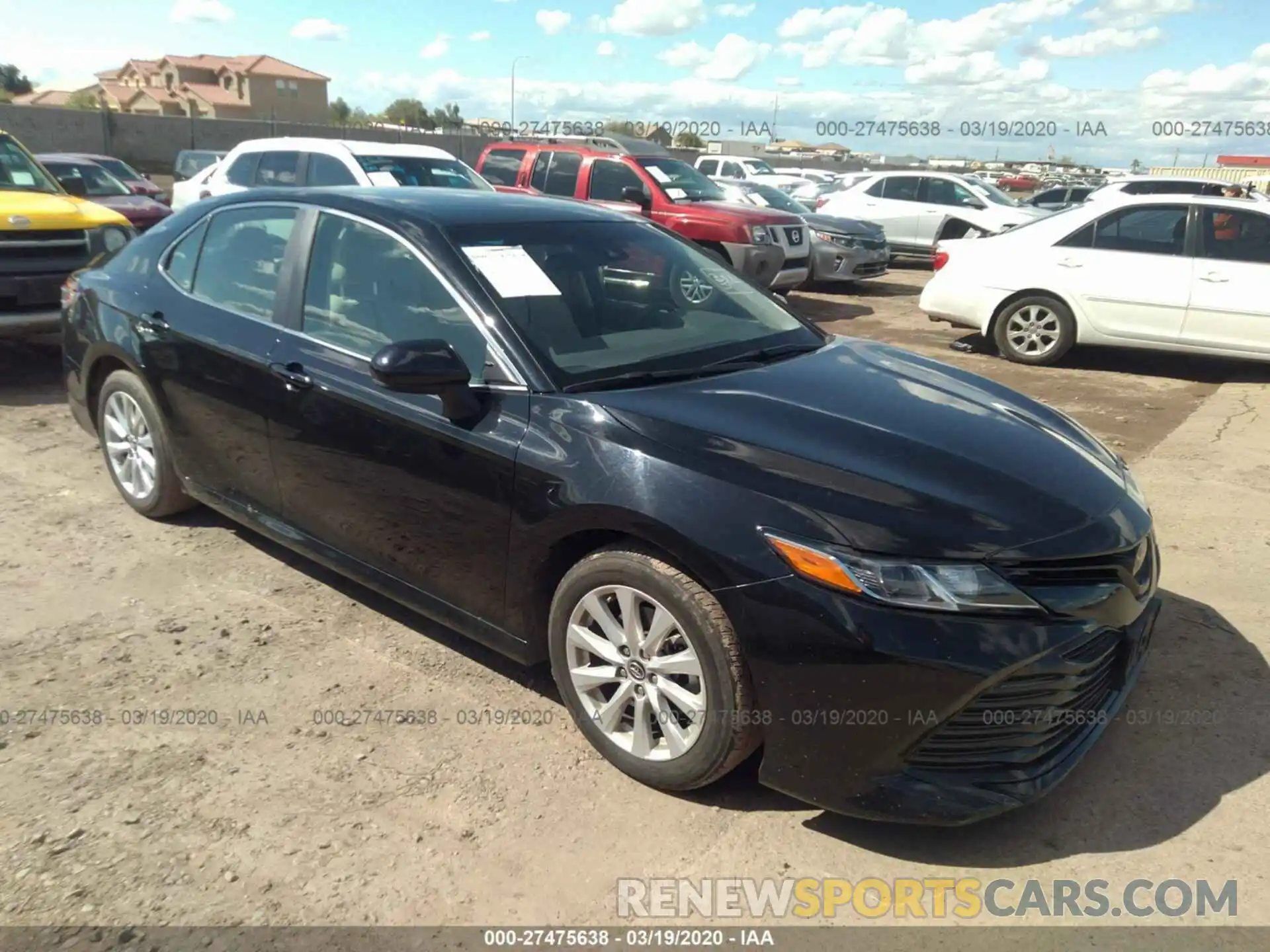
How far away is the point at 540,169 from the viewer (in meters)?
12.0

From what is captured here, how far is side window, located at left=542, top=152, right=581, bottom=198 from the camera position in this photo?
1176 cm

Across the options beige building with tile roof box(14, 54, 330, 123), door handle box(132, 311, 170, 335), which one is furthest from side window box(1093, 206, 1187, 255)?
beige building with tile roof box(14, 54, 330, 123)

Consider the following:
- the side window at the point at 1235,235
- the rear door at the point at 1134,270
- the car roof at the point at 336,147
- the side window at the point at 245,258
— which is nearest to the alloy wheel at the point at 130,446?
the side window at the point at 245,258

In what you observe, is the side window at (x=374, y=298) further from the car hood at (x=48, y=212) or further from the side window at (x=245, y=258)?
the car hood at (x=48, y=212)

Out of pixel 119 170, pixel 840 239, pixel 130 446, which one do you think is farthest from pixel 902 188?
pixel 130 446

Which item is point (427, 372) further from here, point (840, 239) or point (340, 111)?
point (340, 111)

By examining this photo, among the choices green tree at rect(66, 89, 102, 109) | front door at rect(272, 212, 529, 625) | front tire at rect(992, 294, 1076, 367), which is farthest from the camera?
green tree at rect(66, 89, 102, 109)

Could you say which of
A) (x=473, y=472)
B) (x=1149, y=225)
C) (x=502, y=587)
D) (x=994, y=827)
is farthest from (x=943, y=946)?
(x=1149, y=225)

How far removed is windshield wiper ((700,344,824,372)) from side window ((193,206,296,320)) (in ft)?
5.88

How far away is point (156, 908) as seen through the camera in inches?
95.8

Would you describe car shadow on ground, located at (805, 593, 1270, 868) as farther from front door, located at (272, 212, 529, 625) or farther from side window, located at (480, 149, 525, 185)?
side window, located at (480, 149, 525, 185)

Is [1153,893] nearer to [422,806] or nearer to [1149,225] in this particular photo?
[422,806]

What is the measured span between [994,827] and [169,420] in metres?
3.70

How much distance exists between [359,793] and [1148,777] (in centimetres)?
240
